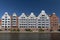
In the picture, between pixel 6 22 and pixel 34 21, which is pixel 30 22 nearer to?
pixel 34 21

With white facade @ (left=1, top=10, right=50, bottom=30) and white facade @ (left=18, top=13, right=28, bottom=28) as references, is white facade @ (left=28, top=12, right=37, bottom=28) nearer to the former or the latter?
white facade @ (left=1, top=10, right=50, bottom=30)

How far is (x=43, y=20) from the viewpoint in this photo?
742 centimetres

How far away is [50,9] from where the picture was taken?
23.8 ft

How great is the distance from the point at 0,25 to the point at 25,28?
121cm

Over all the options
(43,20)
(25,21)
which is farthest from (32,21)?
(43,20)

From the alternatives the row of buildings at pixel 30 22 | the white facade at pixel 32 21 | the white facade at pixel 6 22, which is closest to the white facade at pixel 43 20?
the row of buildings at pixel 30 22

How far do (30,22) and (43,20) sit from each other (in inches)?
24.5

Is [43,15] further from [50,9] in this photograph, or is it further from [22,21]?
[22,21]

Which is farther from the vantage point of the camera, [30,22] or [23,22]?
[23,22]

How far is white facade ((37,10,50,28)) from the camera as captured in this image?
729cm

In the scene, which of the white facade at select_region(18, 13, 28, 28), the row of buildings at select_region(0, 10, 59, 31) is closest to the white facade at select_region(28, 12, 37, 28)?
the row of buildings at select_region(0, 10, 59, 31)

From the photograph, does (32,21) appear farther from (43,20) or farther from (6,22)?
(6,22)

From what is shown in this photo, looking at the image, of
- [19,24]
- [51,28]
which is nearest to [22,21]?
[19,24]

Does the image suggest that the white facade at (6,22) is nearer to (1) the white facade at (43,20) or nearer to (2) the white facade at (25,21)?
(2) the white facade at (25,21)
